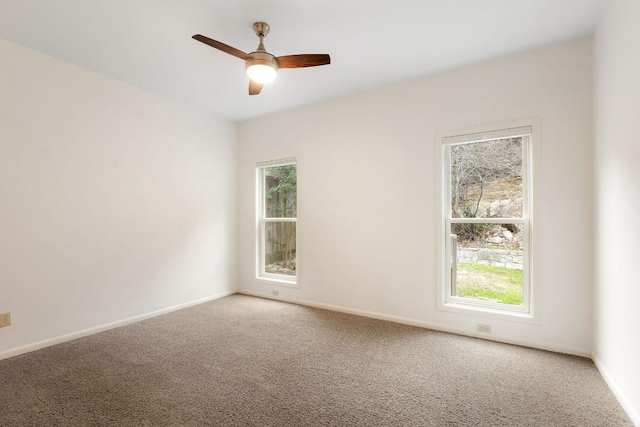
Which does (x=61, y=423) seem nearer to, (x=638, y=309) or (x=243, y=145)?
(x=638, y=309)

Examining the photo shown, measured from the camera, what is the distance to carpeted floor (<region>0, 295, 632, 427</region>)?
1889 mm

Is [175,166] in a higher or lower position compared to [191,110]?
lower

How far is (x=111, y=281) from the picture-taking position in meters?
3.38

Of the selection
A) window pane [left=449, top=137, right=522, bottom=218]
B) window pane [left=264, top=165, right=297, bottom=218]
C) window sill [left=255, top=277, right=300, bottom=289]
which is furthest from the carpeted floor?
window pane [left=264, top=165, right=297, bottom=218]

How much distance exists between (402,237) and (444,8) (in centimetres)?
214

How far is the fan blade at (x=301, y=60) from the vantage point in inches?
92.5

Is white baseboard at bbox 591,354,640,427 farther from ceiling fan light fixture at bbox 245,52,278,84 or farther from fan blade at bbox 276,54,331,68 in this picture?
ceiling fan light fixture at bbox 245,52,278,84

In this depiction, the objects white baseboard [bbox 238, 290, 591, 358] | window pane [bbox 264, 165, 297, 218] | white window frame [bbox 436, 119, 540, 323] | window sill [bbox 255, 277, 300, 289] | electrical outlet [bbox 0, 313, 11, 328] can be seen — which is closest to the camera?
electrical outlet [bbox 0, 313, 11, 328]

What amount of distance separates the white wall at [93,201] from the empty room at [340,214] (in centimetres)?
2

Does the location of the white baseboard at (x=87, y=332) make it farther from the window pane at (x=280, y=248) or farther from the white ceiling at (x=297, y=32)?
the white ceiling at (x=297, y=32)

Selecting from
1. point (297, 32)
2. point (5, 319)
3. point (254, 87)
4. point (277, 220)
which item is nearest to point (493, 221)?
point (297, 32)

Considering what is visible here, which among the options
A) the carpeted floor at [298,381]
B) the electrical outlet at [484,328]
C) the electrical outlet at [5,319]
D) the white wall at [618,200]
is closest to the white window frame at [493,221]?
the electrical outlet at [484,328]

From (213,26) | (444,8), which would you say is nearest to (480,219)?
(444,8)

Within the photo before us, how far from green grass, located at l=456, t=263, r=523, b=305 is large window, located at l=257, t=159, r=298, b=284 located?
7.26 ft
